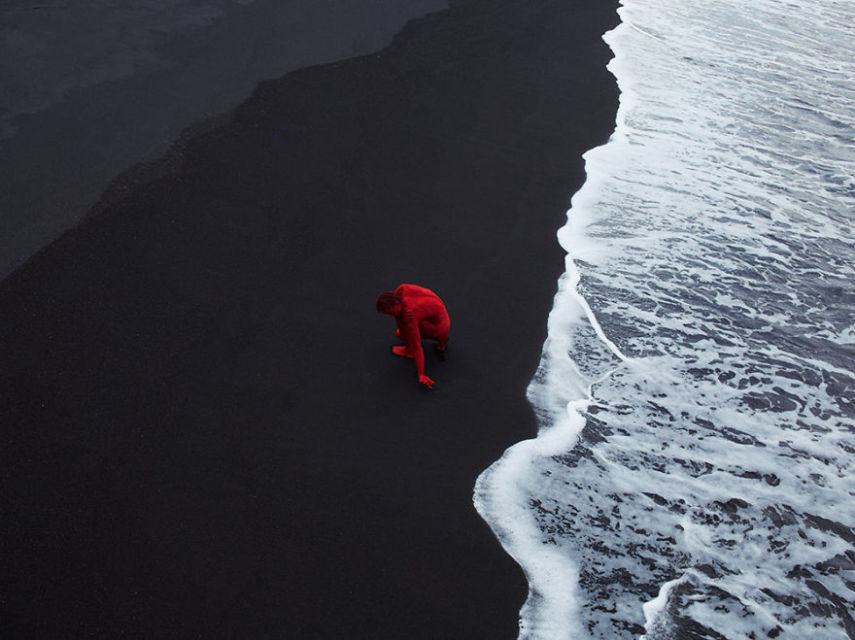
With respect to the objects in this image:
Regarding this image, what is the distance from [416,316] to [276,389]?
3.99 ft

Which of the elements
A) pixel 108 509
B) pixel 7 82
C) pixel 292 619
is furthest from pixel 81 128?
pixel 292 619

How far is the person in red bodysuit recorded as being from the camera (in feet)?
16.2

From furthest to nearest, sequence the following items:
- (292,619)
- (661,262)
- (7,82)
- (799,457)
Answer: (7,82) < (661,262) < (799,457) < (292,619)

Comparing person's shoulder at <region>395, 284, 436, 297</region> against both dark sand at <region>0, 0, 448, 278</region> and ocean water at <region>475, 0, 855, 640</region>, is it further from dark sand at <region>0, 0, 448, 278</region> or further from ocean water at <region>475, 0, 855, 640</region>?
dark sand at <region>0, 0, 448, 278</region>

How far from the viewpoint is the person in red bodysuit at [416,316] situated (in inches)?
194

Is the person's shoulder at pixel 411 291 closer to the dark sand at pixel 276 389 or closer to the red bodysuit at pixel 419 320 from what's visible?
the red bodysuit at pixel 419 320

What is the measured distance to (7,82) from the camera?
833cm

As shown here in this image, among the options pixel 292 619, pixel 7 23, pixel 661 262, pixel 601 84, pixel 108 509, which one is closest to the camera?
pixel 292 619

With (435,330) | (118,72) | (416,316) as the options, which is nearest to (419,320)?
(416,316)

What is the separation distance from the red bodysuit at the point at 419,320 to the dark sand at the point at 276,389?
0.30 metres

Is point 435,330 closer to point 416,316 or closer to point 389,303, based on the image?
point 416,316

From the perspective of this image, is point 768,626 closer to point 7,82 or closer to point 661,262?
point 661,262

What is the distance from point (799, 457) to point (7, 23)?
11.5m

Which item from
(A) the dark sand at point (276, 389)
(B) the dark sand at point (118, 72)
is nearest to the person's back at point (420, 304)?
(A) the dark sand at point (276, 389)
